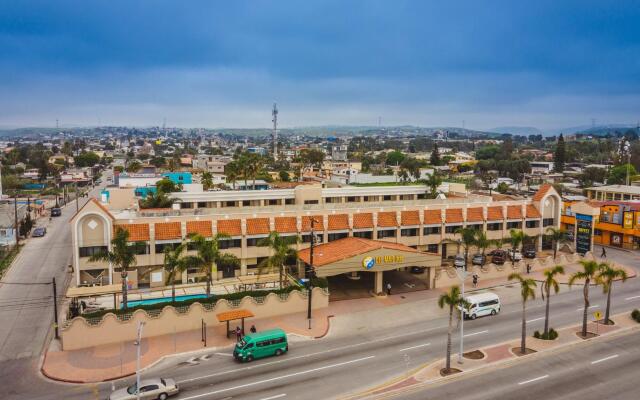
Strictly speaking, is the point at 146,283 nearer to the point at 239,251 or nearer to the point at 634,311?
the point at 239,251

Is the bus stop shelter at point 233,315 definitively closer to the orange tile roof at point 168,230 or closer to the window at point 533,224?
the orange tile roof at point 168,230

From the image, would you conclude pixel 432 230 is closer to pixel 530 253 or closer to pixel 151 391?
pixel 530 253

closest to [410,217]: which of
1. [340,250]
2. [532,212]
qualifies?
[340,250]

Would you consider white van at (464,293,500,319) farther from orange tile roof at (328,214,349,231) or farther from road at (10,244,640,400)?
orange tile roof at (328,214,349,231)

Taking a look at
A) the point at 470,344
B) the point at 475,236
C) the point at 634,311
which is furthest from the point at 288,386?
the point at 475,236

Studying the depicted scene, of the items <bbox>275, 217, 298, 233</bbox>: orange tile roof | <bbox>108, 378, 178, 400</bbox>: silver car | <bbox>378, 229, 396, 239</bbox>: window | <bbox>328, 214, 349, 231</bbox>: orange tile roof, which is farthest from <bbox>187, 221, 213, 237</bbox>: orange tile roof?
<bbox>108, 378, 178, 400</bbox>: silver car
